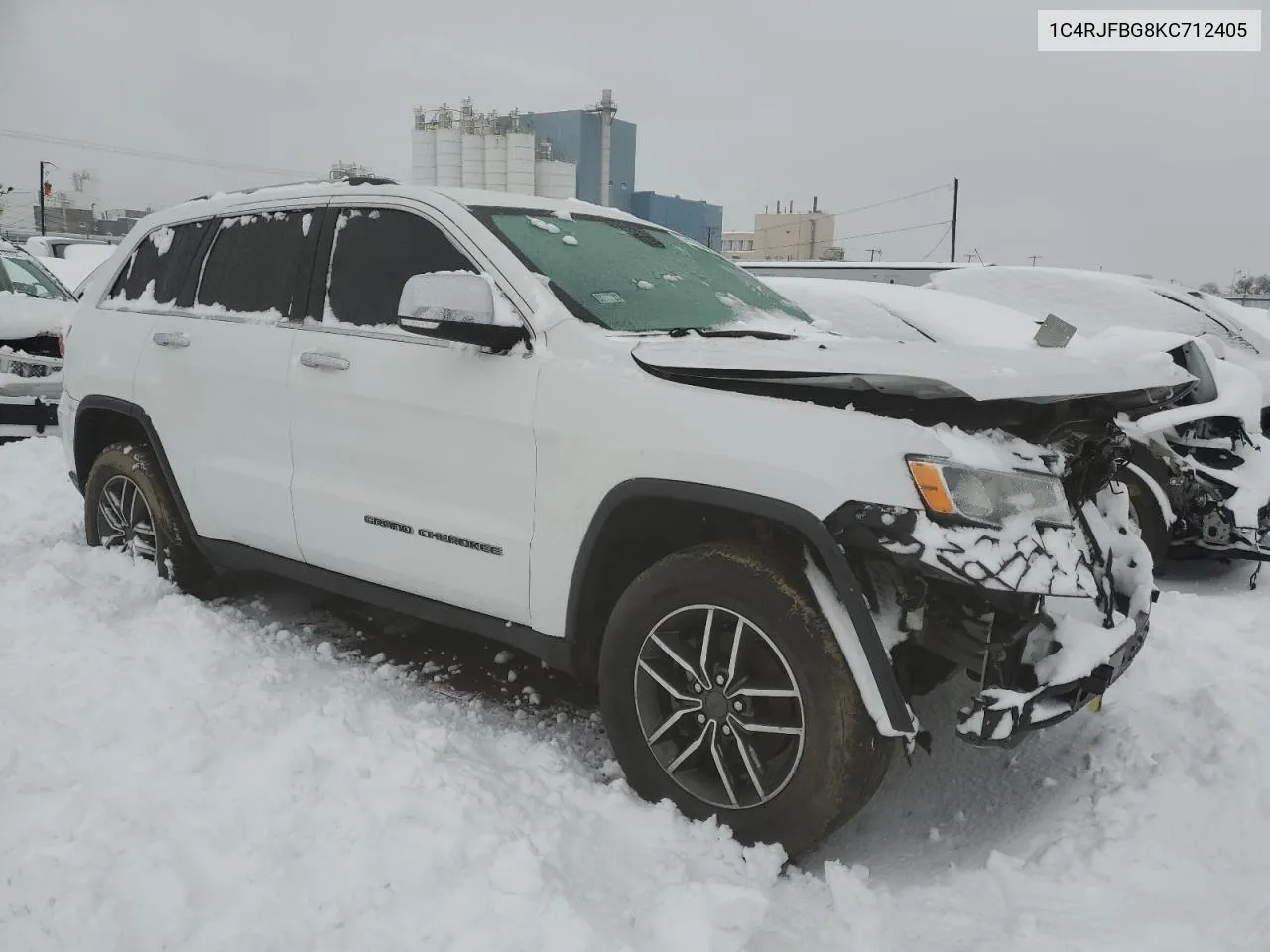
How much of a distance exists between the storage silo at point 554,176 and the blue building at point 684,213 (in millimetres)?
5300

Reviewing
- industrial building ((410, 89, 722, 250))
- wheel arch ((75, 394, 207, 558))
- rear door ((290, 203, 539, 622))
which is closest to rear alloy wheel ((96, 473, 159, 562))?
wheel arch ((75, 394, 207, 558))

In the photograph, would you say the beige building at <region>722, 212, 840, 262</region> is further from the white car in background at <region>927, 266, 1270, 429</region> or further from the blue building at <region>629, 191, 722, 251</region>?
the white car in background at <region>927, 266, 1270, 429</region>

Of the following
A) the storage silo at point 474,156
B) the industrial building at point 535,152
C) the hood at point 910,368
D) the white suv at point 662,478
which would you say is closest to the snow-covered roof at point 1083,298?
the white suv at point 662,478

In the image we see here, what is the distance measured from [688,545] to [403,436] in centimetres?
106

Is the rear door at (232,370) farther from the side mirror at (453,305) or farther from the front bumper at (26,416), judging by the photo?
the front bumper at (26,416)

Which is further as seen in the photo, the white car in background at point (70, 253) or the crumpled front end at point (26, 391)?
the white car in background at point (70, 253)

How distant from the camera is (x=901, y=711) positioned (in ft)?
7.79

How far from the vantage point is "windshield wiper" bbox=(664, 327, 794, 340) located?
3.15 metres

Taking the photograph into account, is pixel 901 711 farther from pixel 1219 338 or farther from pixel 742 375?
pixel 1219 338

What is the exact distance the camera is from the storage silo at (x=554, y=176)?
4956 centimetres

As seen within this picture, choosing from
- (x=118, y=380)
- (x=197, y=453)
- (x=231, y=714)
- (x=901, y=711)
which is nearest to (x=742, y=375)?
(x=901, y=711)

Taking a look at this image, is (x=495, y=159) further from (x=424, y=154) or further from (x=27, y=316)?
(x=27, y=316)

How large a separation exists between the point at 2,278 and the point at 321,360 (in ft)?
20.4

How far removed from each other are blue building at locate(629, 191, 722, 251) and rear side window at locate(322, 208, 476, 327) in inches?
2065
